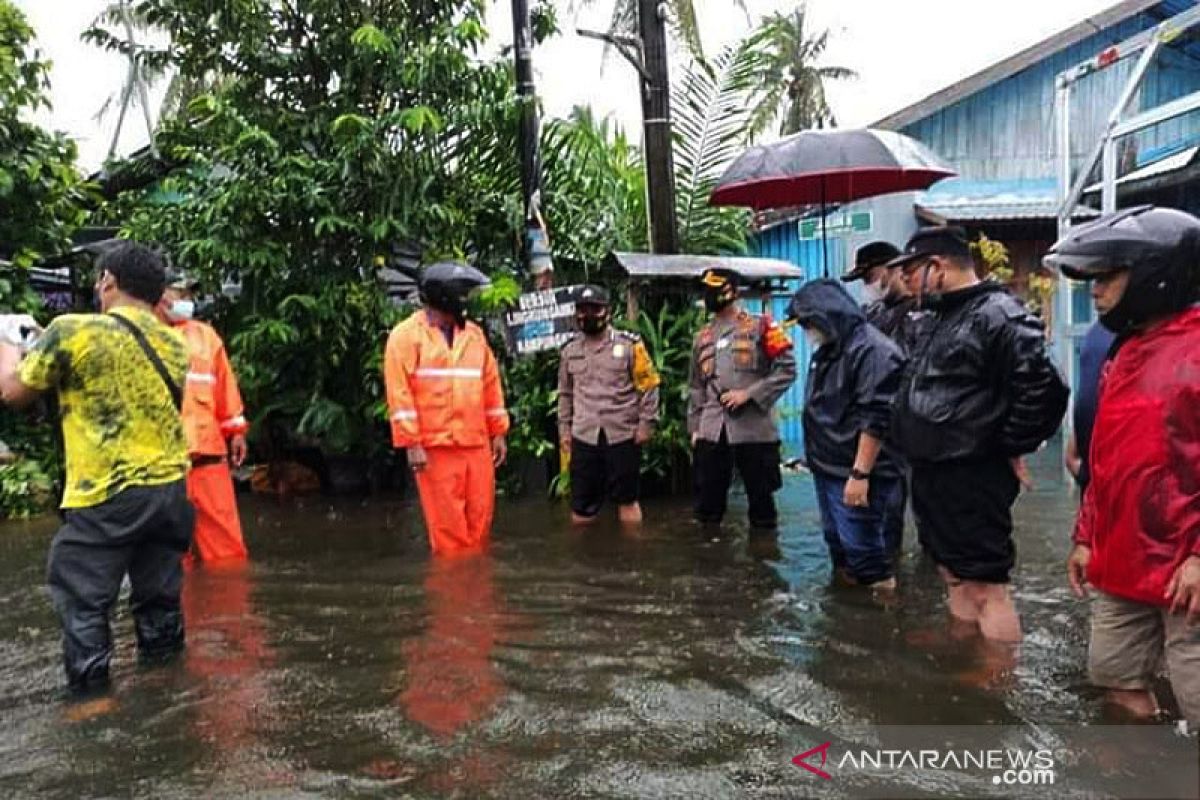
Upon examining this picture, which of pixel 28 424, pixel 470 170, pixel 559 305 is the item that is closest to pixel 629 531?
pixel 559 305

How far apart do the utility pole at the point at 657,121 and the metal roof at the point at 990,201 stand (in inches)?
191

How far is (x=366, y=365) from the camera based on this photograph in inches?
319

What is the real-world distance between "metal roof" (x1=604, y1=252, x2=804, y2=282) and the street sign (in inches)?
17.6

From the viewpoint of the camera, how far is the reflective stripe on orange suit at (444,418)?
5629mm

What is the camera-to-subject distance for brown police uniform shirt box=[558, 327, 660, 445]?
21.1 feet

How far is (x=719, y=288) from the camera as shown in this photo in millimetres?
6035

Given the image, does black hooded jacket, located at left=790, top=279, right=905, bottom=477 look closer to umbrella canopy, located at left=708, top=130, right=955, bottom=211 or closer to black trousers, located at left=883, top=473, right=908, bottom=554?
black trousers, located at left=883, top=473, right=908, bottom=554

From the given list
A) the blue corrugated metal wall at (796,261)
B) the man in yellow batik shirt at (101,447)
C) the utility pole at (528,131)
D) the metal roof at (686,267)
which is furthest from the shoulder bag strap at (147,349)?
the blue corrugated metal wall at (796,261)

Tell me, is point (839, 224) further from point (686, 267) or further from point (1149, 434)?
point (1149, 434)

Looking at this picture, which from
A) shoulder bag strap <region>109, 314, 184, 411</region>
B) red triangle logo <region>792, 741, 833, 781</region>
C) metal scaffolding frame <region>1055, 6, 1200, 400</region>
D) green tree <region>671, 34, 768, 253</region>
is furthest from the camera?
green tree <region>671, 34, 768, 253</region>

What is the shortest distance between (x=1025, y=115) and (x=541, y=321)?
8662 mm

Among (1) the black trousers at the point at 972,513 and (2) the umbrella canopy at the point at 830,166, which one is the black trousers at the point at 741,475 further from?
(1) the black trousers at the point at 972,513

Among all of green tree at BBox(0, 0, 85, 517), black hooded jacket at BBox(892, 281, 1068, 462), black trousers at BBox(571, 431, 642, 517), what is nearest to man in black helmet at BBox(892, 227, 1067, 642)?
black hooded jacket at BBox(892, 281, 1068, 462)

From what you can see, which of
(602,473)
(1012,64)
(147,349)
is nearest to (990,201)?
(1012,64)
